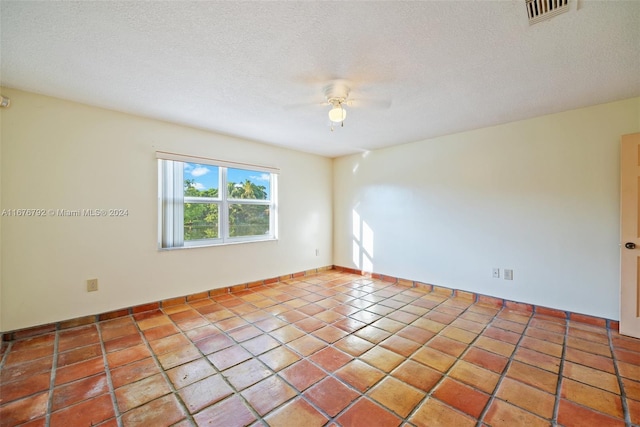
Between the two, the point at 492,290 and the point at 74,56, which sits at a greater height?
the point at 74,56

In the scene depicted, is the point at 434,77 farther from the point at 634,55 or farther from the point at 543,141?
the point at 543,141

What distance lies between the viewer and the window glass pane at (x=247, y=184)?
3791 mm

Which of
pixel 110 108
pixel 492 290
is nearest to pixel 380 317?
pixel 492 290

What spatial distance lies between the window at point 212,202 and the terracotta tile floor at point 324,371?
1.02 meters

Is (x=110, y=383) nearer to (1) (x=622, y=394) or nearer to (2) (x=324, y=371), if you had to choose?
(2) (x=324, y=371)

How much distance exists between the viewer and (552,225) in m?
2.87

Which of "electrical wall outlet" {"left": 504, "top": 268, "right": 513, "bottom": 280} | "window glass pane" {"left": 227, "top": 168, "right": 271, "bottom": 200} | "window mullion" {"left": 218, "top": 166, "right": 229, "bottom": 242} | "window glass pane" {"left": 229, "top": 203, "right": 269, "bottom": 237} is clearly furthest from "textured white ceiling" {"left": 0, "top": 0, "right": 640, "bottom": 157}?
"electrical wall outlet" {"left": 504, "top": 268, "right": 513, "bottom": 280}

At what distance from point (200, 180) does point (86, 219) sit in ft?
4.05

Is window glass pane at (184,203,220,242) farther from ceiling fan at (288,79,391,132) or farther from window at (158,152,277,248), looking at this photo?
ceiling fan at (288,79,391,132)

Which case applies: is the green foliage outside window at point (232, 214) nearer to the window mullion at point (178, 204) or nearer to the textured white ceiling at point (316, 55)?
the window mullion at point (178, 204)

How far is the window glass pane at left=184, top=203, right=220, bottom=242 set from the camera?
11.1 ft

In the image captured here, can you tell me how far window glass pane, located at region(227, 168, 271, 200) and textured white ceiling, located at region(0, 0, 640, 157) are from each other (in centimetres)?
111

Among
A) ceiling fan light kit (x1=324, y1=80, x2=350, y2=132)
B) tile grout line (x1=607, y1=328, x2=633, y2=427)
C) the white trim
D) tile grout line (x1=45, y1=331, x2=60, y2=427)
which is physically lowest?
tile grout line (x1=607, y1=328, x2=633, y2=427)

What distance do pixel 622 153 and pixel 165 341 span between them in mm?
4448
